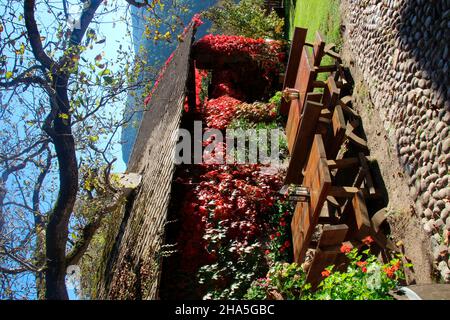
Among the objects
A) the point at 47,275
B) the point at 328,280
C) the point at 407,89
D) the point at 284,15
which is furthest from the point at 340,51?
the point at 284,15

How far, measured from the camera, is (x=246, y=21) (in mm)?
14500

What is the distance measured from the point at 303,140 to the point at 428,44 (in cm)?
211

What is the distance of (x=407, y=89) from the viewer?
4398 millimetres

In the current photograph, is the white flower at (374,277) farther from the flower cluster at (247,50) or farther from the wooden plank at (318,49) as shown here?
the flower cluster at (247,50)

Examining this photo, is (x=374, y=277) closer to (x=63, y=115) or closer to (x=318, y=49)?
(x=318, y=49)

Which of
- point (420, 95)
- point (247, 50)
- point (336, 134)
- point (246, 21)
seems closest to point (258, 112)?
Result: point (247, 50)

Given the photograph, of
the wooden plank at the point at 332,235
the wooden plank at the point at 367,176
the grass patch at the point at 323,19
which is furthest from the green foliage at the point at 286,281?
the grass patch at the point at 323,19

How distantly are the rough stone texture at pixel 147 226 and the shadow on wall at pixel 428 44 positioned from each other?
12.7ft

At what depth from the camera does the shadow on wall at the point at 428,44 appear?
3691mm

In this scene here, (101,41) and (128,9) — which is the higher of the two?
(128,9)

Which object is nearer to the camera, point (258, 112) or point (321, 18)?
point (321, 18)
